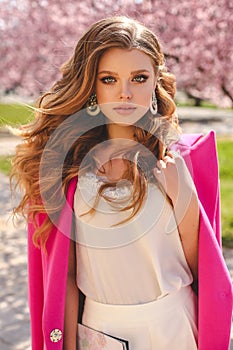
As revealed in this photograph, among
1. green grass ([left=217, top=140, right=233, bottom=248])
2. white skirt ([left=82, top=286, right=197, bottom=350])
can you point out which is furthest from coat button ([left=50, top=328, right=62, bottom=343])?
green grass ([left=217, top=140, right=233, bottom=248])

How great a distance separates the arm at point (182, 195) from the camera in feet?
6.23

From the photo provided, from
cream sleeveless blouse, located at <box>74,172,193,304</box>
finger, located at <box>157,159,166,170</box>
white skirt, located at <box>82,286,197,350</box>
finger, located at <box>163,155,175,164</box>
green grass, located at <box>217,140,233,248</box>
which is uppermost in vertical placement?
finger, located at <box>163,155,175,164</box>

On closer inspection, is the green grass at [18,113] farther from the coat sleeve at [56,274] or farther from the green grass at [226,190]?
the green grass at [226,190]

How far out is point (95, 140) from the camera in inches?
81.8

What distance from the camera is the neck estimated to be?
201 centimetres

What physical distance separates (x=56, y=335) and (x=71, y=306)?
0.11 metres

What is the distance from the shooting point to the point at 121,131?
6.62 ft

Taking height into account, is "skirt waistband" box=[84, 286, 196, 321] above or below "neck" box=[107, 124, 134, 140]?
below

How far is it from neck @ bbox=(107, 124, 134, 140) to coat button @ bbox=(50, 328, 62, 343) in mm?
664

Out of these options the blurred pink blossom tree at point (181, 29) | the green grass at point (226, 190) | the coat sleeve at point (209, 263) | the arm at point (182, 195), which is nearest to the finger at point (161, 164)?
the arm at point (182, 195)

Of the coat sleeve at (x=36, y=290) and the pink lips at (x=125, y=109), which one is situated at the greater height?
the pink lips at (x=125, y=109)

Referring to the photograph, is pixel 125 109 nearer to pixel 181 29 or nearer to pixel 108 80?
pixel 108 80

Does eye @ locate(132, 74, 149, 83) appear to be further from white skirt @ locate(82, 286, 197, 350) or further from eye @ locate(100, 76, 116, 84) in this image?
white skirt @ locate(82, 286, 197, 350)

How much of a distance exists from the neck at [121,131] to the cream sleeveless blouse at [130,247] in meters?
0.18
